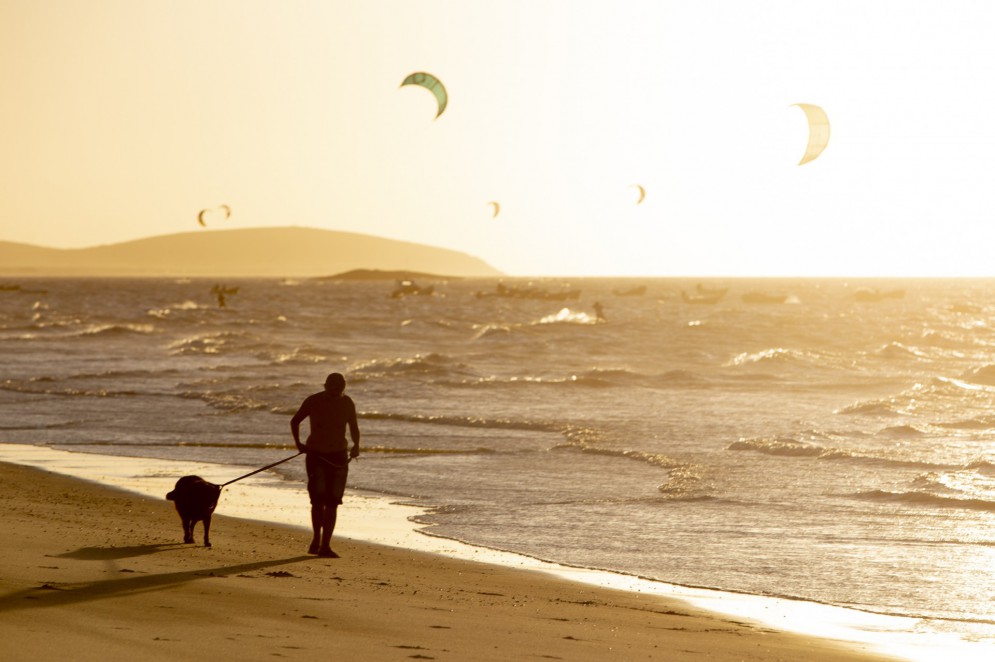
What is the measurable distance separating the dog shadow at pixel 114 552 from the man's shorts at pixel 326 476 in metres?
1.03

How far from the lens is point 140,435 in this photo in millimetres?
18391

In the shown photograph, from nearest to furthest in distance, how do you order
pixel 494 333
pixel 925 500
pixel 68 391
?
pixel 925 500
pixel 68 391
pixel 494 333

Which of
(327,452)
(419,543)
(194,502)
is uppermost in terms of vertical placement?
(327,452)

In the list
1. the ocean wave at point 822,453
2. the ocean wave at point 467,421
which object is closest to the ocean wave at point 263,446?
the ocean wave at point 467,421

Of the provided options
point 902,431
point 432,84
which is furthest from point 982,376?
point 432,84

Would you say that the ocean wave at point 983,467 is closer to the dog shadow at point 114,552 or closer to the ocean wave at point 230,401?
the dog shadow at point 114,552

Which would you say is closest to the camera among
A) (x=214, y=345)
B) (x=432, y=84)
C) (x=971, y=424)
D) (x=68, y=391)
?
(x=971, y=424)

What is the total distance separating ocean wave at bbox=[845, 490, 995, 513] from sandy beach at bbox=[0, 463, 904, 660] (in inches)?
205

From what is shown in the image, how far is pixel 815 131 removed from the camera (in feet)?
107

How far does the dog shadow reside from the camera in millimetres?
8195

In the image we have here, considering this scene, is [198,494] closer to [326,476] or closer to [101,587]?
[326,476]

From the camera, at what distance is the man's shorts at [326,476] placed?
9273 mm

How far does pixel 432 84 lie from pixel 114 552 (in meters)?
25.1

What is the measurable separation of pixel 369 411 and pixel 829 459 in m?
9.48
